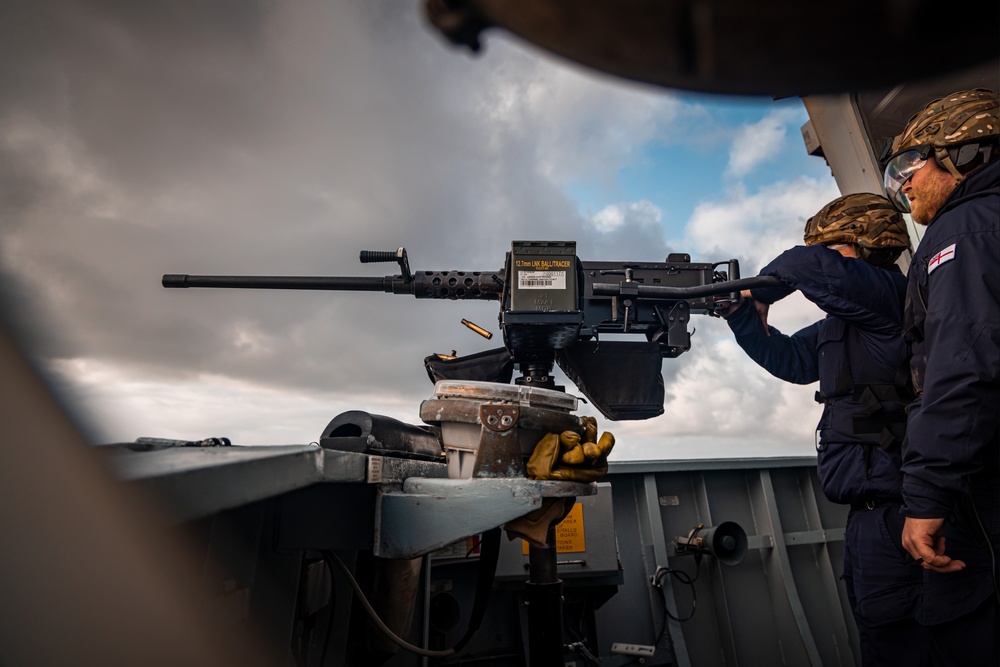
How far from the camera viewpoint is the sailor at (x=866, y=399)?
5.13ft

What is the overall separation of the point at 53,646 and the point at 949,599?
1.78m

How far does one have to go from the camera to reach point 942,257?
1375 mm

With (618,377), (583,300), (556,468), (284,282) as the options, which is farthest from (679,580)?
(284,282)

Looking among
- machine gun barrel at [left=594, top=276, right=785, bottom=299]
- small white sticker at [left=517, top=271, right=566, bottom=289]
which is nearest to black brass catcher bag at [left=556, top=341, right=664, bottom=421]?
machine gun barrel at [left=594, top=276, right=785, bottom=299]

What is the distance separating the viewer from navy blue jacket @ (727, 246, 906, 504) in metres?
1.70

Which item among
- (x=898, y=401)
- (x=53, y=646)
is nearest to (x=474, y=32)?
(x=53, y=646)

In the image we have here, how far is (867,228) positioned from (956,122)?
476 mm

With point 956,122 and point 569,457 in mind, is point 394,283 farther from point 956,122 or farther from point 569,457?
point 956,122

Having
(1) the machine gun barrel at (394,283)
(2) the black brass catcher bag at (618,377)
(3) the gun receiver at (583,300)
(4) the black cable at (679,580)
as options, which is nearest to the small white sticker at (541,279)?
(3) the gun receiver at (583,300)

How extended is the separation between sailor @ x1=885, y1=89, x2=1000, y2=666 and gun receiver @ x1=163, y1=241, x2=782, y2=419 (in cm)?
79

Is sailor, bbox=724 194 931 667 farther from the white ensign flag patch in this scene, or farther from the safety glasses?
the white ensign flag patch

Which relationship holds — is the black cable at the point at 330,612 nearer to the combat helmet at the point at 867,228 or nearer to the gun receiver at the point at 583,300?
the gun receiver at the point at 583,300

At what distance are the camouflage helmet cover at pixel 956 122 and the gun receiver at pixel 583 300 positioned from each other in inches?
26.4

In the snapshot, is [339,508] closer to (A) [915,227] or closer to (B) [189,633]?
(B) [189,633]
